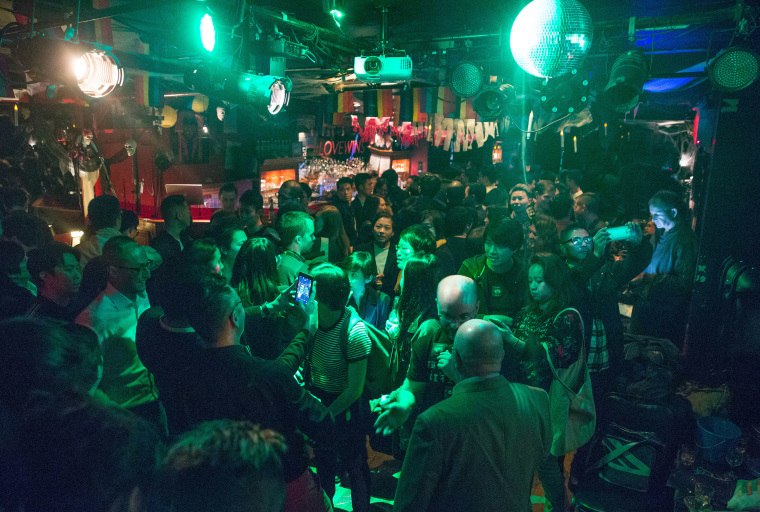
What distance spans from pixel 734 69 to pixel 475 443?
169 inches

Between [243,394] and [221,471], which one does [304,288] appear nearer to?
[243,394]

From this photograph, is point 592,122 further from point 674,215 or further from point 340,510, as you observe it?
point 340,510

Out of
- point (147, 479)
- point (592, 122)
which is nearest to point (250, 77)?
point (147, 479)

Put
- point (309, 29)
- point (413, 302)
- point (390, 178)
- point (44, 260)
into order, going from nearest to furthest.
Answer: point (44, 260), point (413, 302), point (309, 29), point (390, 178)

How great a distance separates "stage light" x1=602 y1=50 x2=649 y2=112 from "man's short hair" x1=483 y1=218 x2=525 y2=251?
2178 mm

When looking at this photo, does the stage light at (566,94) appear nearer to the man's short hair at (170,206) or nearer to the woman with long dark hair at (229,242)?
the woman with long dark hair at (229,242)

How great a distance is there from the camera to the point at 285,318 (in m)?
2.70

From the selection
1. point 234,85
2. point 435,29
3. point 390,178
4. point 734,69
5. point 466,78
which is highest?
point 435,29

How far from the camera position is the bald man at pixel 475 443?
65.4 inches

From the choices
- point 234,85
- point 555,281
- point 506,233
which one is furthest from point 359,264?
point 234,85

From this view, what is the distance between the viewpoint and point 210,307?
173 cm

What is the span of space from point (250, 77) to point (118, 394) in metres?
3.18

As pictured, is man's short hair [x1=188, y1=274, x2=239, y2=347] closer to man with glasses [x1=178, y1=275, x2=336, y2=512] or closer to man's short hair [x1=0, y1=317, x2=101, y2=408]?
man with glasses [x1=178, y1=275, x2=336, y2=512]

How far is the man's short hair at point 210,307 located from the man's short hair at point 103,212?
274 cm
